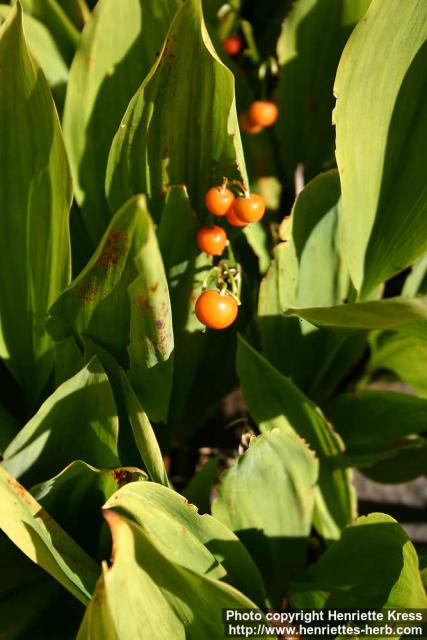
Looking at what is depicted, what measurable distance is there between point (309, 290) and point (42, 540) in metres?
0.53

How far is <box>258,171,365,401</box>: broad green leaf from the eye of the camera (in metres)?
0.92

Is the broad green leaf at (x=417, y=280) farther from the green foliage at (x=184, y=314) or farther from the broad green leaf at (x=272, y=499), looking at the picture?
the broad green leaf at (x=272, y=499)

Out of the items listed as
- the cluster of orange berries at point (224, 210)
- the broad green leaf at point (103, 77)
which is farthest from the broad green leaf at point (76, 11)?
the cluster of orange berries at point (224, 210)

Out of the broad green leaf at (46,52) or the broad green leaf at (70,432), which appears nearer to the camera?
the broad green leaf at (70,432)

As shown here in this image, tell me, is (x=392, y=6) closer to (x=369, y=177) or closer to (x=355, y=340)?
(x=369, y=177)

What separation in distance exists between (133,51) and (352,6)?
335mm

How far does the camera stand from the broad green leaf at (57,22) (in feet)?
3.23

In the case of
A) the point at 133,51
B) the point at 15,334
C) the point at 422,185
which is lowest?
the point at 15,334

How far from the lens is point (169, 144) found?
35.3 inches

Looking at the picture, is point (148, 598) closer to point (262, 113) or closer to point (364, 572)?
point (364, 572)

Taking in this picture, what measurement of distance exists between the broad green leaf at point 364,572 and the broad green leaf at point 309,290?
27cm

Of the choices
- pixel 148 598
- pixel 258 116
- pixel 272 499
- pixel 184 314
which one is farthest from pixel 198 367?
pixel 148 598

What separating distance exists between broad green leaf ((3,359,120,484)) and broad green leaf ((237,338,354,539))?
0.21m

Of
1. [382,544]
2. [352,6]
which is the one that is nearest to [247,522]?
[382,544]
